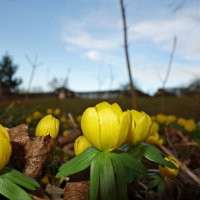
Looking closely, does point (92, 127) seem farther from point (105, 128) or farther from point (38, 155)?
point (38, 155)

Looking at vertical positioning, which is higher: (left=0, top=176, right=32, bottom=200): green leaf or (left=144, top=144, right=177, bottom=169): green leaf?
(left=144, top=144, right=177, bottom=169): green leaf

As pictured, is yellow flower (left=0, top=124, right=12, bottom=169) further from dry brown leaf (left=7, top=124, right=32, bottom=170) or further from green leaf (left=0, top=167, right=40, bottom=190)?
dry brown leaf (left=7, top=124, right=32, bottom=170)

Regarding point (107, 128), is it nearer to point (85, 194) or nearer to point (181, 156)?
point (85, 194)

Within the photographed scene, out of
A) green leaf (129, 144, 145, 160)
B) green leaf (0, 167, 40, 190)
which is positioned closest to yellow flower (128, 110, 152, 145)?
green leaf (129, 144, 145, 160)

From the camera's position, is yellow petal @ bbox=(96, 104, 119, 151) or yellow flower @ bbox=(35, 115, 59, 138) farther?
yellow flower @ bbox=(35, 115, 59, 138)

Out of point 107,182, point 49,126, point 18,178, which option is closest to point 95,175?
point 107,182
